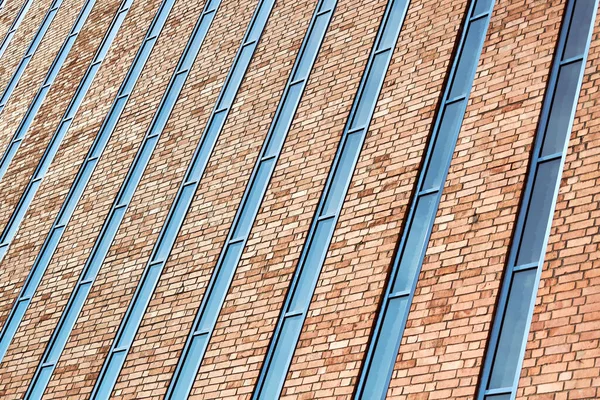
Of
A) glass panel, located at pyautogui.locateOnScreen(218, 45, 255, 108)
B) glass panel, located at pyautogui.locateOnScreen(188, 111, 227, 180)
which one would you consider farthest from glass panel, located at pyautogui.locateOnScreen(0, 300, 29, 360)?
glass panel, located at pyautogui.locateOnScreen(218, 45, 255, 108)

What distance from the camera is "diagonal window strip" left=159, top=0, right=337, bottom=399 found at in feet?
32.4

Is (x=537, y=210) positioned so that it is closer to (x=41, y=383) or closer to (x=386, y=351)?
(x=386, y=351)

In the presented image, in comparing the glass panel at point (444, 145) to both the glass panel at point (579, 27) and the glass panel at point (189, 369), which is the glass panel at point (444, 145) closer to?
the glass panel at point (579, 27)

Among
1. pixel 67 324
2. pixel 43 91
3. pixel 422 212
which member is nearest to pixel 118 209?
pixel 67 324

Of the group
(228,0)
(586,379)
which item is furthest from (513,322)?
(228,0)

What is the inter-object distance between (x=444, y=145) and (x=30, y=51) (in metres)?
11.7

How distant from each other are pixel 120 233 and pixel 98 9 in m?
6.89

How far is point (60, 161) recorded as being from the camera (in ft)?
47.7

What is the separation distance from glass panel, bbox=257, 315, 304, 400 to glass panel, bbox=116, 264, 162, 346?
2374 mm

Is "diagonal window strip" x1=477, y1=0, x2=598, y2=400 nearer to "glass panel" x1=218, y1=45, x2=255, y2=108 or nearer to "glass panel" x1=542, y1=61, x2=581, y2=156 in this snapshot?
"glass panel" x1=542, y1=61, x2=581, y2=156

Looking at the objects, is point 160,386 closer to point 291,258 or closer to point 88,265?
point 291,258

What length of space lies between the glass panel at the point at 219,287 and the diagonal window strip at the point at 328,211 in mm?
996

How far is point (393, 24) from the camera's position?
11273 mm

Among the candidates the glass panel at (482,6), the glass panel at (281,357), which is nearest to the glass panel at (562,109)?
the glass panel at (482,6)
